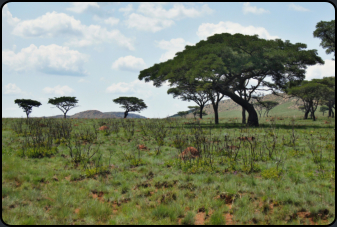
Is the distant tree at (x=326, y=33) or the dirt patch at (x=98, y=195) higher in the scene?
the distant tree at (x=326, y=33)

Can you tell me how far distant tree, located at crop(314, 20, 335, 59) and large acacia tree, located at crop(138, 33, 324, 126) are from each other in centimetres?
887

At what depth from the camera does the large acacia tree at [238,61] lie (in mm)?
19484

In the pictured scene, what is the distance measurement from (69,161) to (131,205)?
4715 millimetres

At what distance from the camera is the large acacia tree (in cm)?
1948

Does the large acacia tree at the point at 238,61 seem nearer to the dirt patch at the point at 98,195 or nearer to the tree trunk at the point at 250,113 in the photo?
the tree trunk at the point at 250,113

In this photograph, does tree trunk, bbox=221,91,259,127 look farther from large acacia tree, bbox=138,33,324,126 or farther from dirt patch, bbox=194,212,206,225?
dirt patch, bbox=194,212,206,225

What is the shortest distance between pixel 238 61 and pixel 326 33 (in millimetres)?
16295

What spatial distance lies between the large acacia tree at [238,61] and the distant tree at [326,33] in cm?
887

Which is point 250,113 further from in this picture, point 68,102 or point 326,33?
point 68,102

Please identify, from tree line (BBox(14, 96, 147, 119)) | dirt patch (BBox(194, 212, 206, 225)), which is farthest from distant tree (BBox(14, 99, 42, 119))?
dirt patch (BBox(194, 212, 206, 225))

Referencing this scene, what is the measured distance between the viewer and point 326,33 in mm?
27484

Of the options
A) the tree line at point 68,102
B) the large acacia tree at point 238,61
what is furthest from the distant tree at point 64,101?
the large acacia tree at point 238,61

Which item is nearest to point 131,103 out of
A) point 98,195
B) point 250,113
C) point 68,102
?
point 68,102

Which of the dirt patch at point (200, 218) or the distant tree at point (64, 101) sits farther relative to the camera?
the distant tree at point (64, 101)
